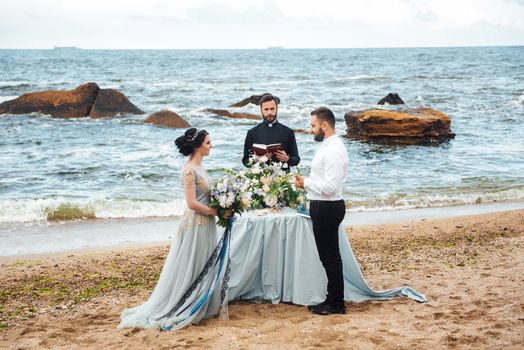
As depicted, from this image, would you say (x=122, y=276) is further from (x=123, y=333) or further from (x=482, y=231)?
(x=482, y=231)

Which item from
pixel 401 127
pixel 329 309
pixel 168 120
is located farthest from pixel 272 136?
pixel 168 120

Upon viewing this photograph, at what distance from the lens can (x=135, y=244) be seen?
1040 centimetres

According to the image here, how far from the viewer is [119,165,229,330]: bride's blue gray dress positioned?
607cm

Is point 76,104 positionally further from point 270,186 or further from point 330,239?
point 330,239

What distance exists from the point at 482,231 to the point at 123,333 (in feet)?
21.7

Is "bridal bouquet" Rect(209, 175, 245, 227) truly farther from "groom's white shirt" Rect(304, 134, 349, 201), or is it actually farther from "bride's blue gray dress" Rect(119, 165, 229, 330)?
"groom's white shirt" Rect(304, 134, 349, 201)

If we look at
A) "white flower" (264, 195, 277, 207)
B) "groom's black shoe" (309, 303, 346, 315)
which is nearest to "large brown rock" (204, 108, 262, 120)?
"white flower" (264, 195, 277, 207)

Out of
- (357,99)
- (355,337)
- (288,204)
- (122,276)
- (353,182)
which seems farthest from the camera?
(357,99)

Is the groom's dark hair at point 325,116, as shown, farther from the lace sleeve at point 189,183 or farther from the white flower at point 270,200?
the lace sleeve at point 189,183

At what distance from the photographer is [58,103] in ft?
93.0

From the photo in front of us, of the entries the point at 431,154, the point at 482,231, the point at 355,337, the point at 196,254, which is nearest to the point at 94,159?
the point at 431,154

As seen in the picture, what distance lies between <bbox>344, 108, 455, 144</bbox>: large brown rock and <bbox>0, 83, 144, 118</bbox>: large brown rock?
11732mm

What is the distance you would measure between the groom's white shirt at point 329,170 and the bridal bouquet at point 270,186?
67cm

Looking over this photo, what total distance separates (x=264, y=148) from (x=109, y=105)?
22.6 m
